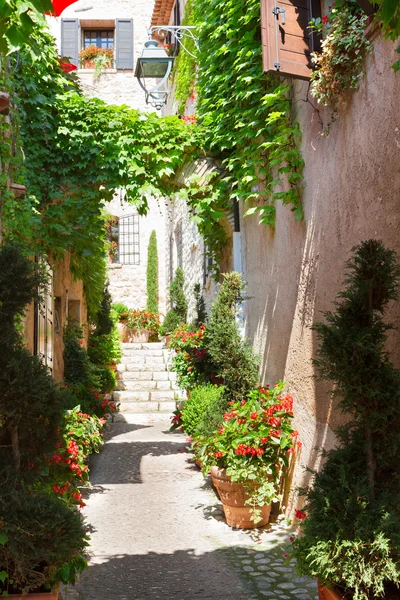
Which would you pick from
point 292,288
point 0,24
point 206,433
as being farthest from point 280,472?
point 0,24

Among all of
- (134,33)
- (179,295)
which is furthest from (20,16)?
(134,33)

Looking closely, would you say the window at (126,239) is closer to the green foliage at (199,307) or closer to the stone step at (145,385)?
the stone step at (145,385)

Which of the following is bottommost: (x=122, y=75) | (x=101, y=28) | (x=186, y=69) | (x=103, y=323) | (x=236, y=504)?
(x=236, y=504)

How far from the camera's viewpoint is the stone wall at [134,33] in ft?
59.8

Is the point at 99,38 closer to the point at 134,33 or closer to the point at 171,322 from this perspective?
the point at 134,33

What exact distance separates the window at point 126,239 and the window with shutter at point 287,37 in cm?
1425

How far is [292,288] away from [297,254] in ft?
1.08

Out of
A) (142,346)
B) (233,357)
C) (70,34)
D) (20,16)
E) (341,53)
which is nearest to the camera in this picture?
(20,16)

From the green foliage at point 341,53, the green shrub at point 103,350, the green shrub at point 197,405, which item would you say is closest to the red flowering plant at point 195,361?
the green shrub at point 197,405

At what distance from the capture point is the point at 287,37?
4945 millimetres

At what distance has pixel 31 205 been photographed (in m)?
6.78

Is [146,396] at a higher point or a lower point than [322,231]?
lower

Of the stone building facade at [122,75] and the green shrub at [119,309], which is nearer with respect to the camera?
the green shrub at [119,309]

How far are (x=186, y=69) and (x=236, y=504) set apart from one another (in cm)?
Result: 748
